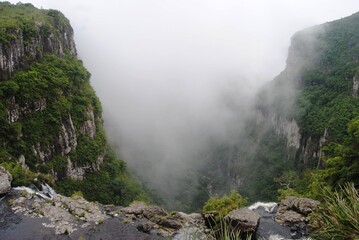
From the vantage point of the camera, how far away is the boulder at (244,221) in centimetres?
2545

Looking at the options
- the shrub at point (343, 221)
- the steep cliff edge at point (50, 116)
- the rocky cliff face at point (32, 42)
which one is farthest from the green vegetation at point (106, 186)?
the shrub at point (343, 221)

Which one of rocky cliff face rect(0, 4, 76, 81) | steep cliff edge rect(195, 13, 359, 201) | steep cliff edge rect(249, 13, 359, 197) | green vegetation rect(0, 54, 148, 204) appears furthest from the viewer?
steep cliff edge rect(195, 13, 359, 201)

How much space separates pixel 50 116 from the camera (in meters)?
60.9

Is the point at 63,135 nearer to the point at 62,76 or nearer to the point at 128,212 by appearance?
the point at 62,76

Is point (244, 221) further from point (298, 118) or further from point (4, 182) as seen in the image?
point (298, 118)

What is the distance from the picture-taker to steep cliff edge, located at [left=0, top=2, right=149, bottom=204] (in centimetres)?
5422

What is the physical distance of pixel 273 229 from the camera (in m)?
30.2

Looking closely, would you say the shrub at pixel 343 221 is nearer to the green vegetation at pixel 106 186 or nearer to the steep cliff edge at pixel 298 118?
the green vegetation at pixel 106 186

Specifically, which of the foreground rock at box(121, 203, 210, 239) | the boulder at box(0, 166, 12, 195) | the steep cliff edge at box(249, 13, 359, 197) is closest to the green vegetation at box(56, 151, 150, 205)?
the boulder at box(0, 166, 12, 195)

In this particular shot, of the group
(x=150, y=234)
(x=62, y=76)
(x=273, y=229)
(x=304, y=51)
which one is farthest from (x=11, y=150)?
(x=304, y=51)

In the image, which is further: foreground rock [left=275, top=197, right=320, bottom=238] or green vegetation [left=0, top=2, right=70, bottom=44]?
green vegetation [left=0, top=2, right=70, bottom=44]

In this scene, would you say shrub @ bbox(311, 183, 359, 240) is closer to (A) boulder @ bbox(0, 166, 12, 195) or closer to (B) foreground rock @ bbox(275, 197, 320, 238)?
(B) foreground rock @ bbox(275, 197, 320, 238)

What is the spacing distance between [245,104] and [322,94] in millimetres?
82860

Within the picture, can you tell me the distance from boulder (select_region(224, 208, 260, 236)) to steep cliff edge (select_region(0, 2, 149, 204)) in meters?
29.9
